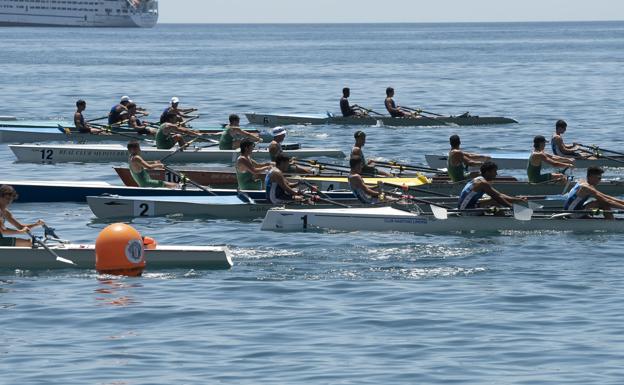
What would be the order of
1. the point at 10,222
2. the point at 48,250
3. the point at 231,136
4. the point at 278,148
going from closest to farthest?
the point at 10,222 → the point at 48,250 → the point at 278,148 → the point at 231,136

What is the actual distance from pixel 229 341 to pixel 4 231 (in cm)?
587

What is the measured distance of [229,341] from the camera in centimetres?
1928

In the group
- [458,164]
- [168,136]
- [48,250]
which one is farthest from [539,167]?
[48,250]

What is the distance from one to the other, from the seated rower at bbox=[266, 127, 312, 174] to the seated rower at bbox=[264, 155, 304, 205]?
2418 millimetres

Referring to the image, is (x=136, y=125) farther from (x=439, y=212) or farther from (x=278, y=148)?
(x=439, y=212)

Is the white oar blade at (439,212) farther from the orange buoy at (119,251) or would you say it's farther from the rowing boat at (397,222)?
the orange buoy at (119,251)

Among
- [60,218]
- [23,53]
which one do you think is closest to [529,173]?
[60,218]

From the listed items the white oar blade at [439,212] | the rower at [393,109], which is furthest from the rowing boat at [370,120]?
the white oar blade at [439,212]

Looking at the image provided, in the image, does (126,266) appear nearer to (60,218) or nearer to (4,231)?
(4,231)

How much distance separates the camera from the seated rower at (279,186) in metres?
29.0

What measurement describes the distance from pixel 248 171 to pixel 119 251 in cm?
859

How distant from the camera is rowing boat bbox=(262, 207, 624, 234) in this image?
2741 centimetres

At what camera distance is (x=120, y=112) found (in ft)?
145

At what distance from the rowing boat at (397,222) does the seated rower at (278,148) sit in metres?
4.01
